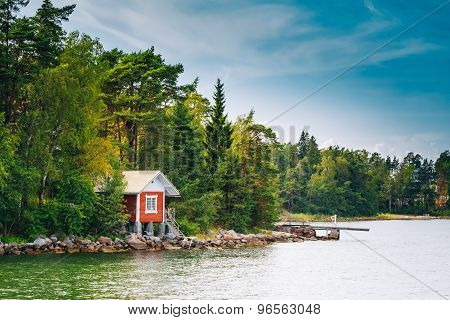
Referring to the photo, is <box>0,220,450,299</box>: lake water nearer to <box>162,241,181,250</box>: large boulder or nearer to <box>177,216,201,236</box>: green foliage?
<box>162,241,181,250</box>: large boulder

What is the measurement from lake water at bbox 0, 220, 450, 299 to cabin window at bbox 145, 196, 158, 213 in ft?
16.7

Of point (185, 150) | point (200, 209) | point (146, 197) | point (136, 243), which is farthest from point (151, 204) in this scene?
point (185, 150)

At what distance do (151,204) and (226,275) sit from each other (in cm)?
1625

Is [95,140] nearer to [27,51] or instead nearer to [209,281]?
[27,51]

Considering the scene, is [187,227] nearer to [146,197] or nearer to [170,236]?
[170,236]

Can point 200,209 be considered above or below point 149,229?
above

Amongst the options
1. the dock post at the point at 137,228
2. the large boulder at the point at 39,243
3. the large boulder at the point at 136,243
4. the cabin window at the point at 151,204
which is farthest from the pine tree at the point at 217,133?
the large boulder at the point at 39,243

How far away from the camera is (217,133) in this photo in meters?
53.9

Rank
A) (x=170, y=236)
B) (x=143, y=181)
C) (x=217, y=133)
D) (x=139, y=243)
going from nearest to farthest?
(x=139, y=243) < (x=170, y=236) < (x=143, y=181) < (x=217, y=133)

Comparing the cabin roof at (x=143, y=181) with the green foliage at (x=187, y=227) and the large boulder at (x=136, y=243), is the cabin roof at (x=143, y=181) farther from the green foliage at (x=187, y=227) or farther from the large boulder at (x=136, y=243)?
the large boulder at (x=136, y=243)

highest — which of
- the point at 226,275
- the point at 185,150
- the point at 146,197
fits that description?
the point at 185,150

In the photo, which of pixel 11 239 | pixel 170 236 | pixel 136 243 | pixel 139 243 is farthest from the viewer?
pixel 170 236

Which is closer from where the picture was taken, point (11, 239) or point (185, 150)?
point (11, 239)

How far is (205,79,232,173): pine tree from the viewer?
5331 centimetres
